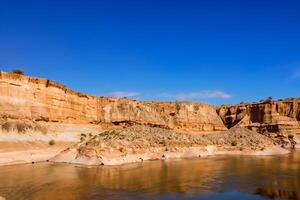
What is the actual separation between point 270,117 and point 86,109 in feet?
160

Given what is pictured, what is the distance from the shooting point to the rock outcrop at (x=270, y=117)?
85688mm

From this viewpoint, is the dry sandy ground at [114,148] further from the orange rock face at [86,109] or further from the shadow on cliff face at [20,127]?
the orange rock face at [86,109]

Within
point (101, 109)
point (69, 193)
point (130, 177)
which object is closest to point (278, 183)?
point (130, 177)

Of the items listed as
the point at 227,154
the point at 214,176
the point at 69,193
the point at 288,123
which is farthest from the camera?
the point at 288,123

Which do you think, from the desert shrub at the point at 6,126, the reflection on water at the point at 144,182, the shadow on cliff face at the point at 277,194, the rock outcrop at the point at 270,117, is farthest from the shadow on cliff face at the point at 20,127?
the rock outcrop at the point at 270,117

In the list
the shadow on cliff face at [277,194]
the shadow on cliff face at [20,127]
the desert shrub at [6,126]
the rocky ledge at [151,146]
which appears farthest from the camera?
the shadow on cliff face at [20,127]

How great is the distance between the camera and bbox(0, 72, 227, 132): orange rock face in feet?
162

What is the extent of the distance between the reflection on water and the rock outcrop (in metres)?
50.5

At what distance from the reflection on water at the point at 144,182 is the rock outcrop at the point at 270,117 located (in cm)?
5054

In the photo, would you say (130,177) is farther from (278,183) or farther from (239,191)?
(278,183)

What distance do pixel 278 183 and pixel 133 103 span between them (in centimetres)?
5161

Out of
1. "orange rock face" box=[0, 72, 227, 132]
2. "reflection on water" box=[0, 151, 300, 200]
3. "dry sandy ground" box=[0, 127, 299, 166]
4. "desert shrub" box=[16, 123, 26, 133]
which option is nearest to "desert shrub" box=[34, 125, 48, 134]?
"dry sandy ground" box=[0, 127, 299, 166]

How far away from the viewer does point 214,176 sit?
1319 inches

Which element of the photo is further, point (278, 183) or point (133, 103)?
point (133, 103)
